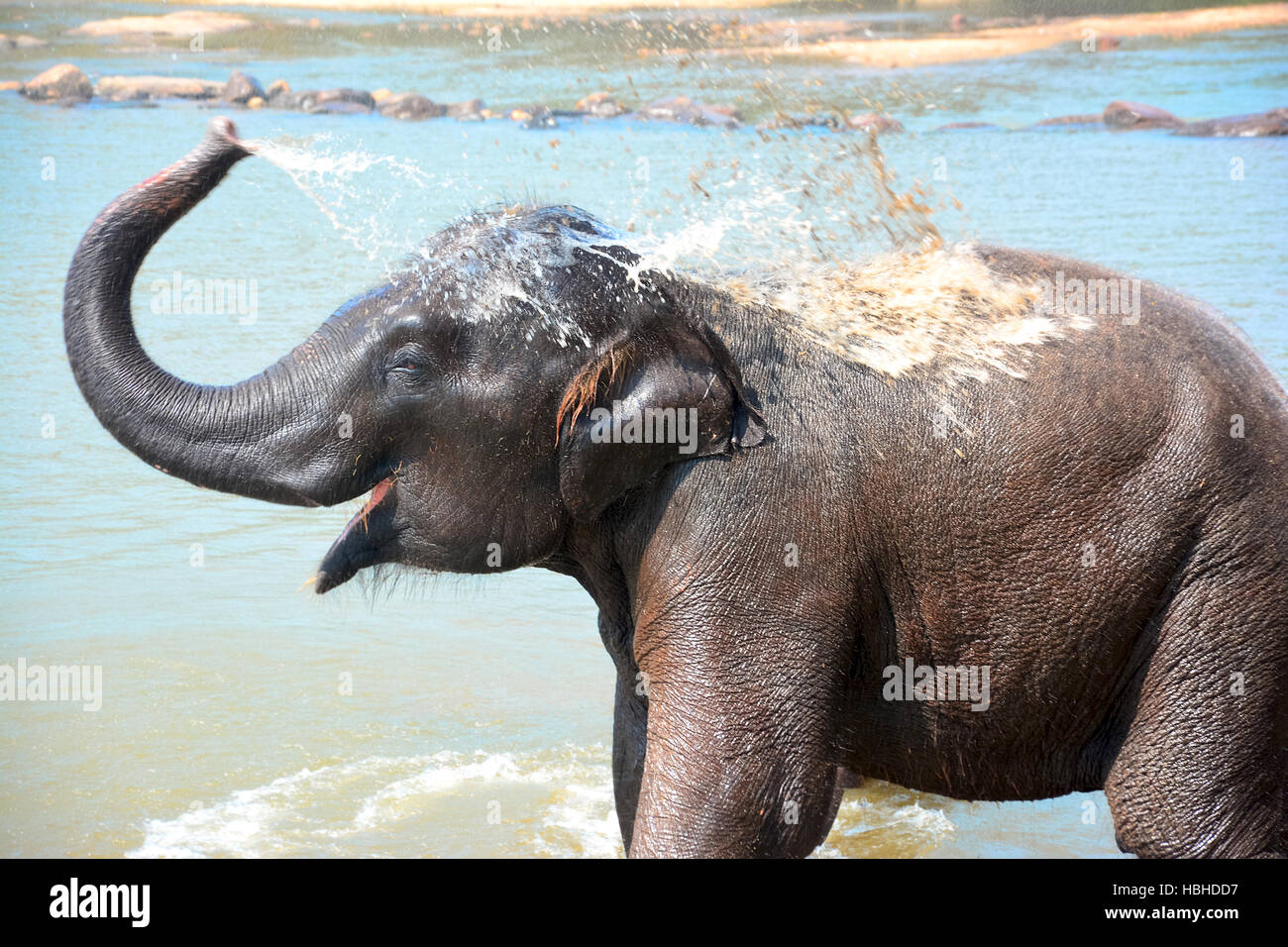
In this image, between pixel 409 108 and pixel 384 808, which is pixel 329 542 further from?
pixel 409 108

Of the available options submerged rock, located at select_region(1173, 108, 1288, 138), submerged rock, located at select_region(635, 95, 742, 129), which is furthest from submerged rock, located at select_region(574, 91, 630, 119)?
submerged rock, located at select_region(1173, 108, 1288, 138)

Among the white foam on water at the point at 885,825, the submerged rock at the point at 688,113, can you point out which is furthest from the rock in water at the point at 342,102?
the white foam on water at the point at 885,825

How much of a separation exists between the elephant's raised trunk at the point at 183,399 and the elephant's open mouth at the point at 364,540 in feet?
0.27

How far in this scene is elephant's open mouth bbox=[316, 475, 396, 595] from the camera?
4305 millimetres

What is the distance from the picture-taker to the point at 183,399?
4.21 m

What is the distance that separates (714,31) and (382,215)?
19.1 feet

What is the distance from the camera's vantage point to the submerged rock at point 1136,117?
78.3 feet

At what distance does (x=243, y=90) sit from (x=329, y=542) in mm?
16646

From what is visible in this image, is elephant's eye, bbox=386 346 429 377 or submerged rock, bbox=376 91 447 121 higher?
elephant's eye, bbox=386 346 429 377

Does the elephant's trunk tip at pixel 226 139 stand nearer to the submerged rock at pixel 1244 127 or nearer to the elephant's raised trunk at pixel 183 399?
the elephant's raised trunk at pixel 183 399

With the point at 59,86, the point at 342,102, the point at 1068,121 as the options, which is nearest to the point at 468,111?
the point at 342,102

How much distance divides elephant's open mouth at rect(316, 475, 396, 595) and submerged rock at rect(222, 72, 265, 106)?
72.1 ft

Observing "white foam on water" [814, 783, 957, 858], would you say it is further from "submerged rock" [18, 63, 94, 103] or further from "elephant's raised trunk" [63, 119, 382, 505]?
"submerged rock" [18, 63, 94, 103]

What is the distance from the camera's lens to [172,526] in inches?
419
